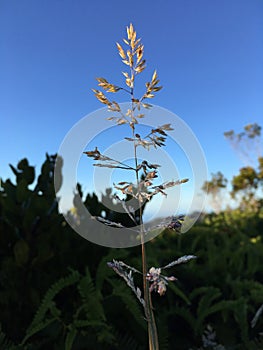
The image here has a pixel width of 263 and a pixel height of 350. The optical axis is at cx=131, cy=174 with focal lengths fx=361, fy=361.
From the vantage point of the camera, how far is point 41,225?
2221mm

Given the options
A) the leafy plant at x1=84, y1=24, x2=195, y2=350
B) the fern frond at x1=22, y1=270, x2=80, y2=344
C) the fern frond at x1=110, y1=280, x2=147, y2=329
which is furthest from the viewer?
the fern frond at x1=110, y1=280, x2=147, y2=329

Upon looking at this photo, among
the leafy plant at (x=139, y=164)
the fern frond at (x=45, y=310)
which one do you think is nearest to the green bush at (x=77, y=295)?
the fern frond at (x=45, y=310)

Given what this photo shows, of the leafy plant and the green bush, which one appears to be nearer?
the leafy plant

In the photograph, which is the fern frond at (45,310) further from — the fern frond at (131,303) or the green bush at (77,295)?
the fern frond at (131,303)

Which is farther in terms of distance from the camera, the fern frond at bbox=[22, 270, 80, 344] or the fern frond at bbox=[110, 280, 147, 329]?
the fern frond at bbox=[110, 280, 147, 329]

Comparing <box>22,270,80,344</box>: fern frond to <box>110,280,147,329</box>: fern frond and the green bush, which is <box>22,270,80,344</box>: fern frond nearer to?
the green bush

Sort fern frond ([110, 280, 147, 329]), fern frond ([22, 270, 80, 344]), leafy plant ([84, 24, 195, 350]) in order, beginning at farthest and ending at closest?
fern frond ([110, 280, 147, 329]) → fern frond ([22, 270, 80, 344]) → leafy plant ([84, 24, 195, 350])

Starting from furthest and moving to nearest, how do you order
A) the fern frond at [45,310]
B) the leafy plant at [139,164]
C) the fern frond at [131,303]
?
1. the fern frond at [131,303]
2. the fern frond at [45,310]
3. the leafy plant at [139,164]

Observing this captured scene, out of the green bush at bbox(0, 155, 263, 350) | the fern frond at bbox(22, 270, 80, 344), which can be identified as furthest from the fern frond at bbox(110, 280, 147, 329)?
the fern frond at bbox(22, 270, 80, 344)

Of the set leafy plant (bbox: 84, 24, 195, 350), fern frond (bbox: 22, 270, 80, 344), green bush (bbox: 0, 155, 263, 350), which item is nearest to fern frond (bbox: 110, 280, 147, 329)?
green bush (bbox: 0, 155, 263, 350)

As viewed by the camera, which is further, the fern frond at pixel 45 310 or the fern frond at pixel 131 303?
the fern frond at pixel 131 303

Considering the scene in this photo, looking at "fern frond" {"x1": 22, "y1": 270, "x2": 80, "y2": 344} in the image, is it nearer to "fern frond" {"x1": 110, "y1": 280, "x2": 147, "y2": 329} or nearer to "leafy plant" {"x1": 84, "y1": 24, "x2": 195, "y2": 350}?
"fern frond" {"x1": 110, "y1": 280, "x2": 147, "y2": 329}

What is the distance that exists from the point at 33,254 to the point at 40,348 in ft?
1.71

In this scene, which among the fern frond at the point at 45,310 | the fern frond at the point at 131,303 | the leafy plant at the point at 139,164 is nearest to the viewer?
the leafy plant at the point at 139,164
